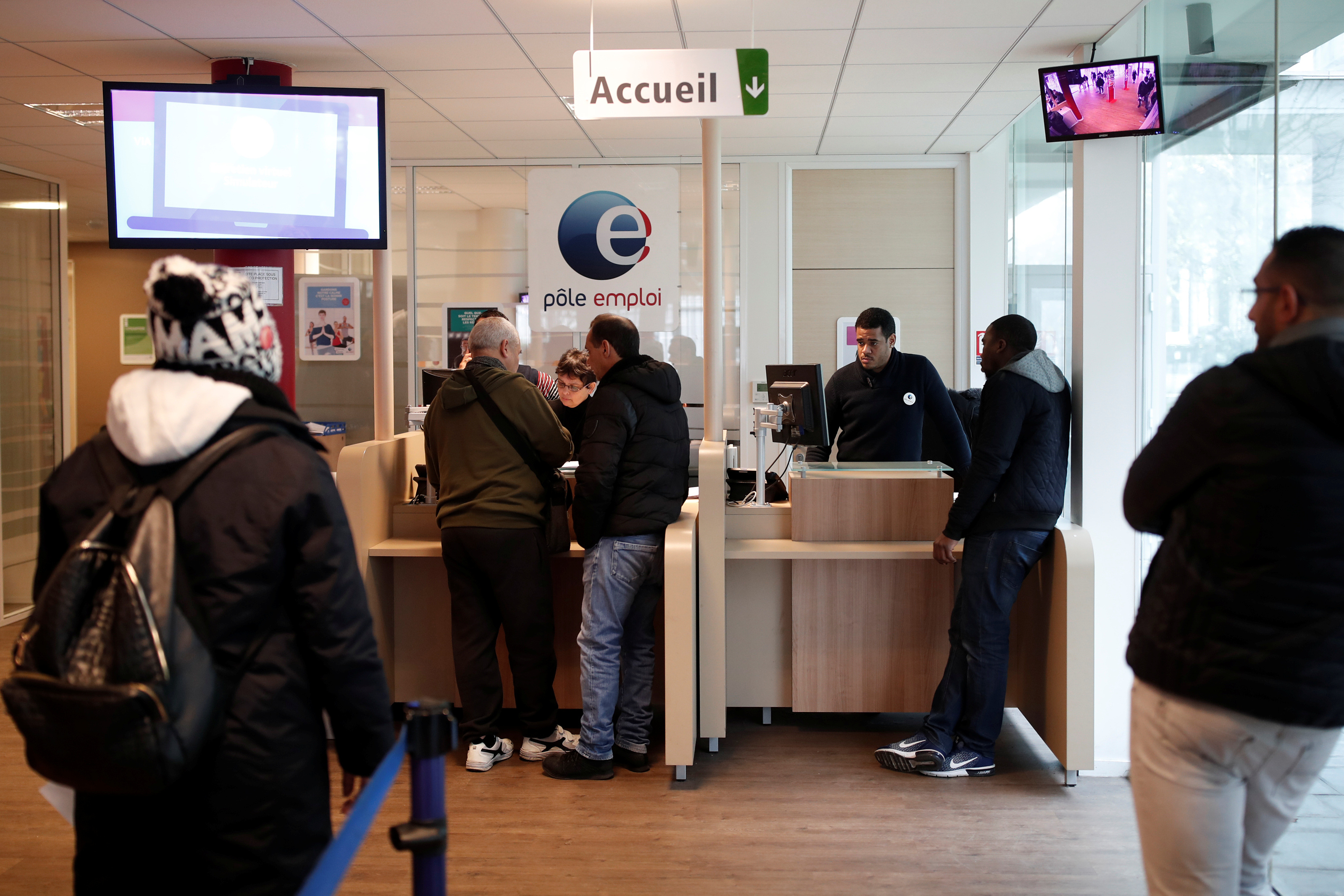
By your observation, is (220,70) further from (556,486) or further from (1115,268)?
(1115,268)

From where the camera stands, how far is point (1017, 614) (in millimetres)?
4105

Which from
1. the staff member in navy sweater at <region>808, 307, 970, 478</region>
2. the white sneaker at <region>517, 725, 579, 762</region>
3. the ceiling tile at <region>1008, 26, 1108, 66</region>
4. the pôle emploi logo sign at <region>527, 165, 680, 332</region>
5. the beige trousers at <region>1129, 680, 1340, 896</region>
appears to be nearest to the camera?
the beige trousers at <region>1129, 680, 1340, 896</region>

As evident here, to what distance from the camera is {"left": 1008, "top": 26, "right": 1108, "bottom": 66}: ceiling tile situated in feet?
14.3

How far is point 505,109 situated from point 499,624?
3.27m

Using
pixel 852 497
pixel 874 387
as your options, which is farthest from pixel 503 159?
pixel 852 497

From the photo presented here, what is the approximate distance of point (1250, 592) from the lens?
1.60m

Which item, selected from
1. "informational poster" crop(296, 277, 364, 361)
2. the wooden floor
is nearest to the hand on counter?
the wooden floor

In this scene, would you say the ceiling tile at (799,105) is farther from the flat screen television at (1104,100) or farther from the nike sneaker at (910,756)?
the nike sneaker at (910,756)

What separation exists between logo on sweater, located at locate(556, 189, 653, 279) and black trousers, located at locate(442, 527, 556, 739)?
308 centimetres

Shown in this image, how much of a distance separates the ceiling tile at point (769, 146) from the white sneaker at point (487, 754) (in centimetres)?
425

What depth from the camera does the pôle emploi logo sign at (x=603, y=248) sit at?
6438 millimetres

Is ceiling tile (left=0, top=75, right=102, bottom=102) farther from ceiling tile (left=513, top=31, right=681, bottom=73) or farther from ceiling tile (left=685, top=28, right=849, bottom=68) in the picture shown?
ceiling tile (left=685, top=28, right=849, bottom=68)

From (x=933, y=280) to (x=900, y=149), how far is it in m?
0.97

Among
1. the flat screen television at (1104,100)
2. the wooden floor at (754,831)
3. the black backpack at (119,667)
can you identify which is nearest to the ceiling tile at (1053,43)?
the flat screen television at (1104,100)
